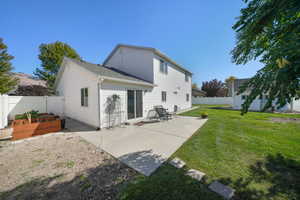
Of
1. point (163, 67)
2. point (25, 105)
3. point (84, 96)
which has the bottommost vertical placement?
point (25, 105)

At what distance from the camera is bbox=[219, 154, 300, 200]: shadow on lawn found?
2.00 metres

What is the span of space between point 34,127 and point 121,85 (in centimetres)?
473

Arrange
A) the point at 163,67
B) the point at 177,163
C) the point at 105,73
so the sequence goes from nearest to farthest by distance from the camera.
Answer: the point at 177,163, the point at 105,73, the point at 163,67

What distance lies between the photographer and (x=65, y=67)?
958 cm

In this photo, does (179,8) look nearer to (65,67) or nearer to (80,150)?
(80,150)

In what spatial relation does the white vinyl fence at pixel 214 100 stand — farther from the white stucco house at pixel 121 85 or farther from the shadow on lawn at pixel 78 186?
the shadow on lawn at pixel 78 186

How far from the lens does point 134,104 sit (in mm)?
8148

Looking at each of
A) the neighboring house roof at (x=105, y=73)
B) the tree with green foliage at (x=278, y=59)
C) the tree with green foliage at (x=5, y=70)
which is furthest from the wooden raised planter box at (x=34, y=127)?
the tree with green foliage at (x=5, y=70)

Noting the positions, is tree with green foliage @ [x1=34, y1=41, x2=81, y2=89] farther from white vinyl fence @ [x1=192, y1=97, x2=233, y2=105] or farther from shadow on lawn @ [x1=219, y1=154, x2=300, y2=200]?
white vinyl fence @ [x1=192, y1=97, x2=233, y2=105]

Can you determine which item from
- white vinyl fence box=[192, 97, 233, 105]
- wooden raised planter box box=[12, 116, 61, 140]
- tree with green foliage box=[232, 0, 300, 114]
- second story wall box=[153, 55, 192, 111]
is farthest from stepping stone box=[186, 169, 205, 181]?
white vinyl fence box=[192, 97, 233, 105]

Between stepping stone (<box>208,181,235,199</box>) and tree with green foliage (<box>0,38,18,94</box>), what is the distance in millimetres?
19920

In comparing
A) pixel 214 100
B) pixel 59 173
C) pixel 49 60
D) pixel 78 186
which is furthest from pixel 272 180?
pixel 49 60

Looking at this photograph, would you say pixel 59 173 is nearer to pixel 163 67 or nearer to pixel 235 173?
pixel 235 173

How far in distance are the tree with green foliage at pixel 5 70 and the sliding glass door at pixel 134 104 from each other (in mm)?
15067
